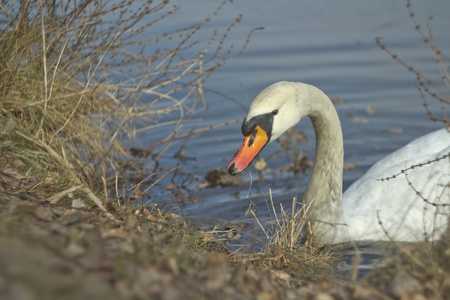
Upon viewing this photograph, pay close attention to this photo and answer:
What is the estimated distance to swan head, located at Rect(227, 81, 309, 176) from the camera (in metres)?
4.90

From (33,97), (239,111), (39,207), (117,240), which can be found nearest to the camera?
(117,240)

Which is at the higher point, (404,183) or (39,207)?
(39,207)

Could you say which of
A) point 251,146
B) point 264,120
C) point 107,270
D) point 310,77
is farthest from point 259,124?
point 310,77

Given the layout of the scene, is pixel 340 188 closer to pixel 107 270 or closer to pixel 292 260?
pixel 292 260

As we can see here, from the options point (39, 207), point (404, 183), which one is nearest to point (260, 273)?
point (39, 207)

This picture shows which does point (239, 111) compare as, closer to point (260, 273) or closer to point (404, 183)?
point (404, 183)

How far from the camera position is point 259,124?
4.96 metres

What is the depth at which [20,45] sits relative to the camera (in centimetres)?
558

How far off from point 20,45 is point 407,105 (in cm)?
675

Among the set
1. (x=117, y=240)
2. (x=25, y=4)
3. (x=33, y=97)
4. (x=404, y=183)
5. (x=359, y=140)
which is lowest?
(x=359, y=140)

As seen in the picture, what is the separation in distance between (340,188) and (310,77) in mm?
5220

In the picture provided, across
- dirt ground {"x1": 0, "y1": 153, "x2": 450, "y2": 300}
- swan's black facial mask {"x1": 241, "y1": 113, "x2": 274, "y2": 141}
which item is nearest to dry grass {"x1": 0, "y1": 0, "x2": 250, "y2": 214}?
swan's black facial mask {"x1": 241, "y1": 113, "x2": 274, "y2": 141}

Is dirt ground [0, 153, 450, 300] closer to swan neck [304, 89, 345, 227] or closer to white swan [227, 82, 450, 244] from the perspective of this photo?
white swan [227, 82, 450, 244]

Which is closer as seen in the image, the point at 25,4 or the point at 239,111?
the point at 25,4
